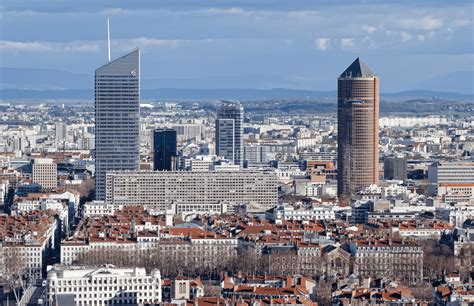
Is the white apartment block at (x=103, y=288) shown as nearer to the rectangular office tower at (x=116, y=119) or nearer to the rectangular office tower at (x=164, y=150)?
the rectangular office tower at (x=116, y=119)

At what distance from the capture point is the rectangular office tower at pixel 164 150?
9006cm

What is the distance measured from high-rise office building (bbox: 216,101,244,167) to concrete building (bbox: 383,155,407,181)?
8357mm

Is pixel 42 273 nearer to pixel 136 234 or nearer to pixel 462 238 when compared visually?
pixel 136 234

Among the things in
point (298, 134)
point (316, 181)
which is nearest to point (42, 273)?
point (316, 181)

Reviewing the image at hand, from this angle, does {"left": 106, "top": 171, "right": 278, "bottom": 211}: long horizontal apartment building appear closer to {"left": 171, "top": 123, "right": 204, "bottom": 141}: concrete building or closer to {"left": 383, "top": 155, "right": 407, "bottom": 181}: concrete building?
{"left": 383, "top": 155, "right": 407, "bottom": 181}: concrete building

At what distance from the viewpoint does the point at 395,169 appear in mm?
96125

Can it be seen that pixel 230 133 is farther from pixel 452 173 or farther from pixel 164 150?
pixel 452 173

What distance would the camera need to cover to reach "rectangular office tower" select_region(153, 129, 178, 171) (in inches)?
A: 3546

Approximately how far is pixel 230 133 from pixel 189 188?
2487 centimetres

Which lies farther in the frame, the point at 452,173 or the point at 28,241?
the point at 452,173

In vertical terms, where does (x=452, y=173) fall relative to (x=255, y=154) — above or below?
below

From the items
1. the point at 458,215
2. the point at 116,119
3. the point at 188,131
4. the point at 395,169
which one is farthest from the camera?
the point at 188,131

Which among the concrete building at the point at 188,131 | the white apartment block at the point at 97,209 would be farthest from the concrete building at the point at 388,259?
the concrete building at the point at 188,131

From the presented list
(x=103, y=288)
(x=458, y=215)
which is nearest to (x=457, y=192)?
(x=458, y=215)
